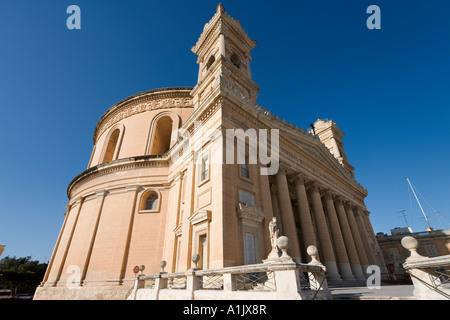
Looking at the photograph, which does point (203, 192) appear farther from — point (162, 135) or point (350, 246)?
point (350, 246)

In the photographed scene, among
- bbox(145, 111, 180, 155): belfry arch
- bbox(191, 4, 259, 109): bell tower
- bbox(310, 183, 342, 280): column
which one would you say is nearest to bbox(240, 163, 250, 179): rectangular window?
bbox(191, 4, 259, 109): bell tower

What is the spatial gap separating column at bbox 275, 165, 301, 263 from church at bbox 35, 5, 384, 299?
0.23ft

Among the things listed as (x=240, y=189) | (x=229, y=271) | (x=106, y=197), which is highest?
(x=106, y=197)

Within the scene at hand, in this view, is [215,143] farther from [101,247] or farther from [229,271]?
[101,247]

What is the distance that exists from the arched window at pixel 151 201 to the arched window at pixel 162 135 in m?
5.18

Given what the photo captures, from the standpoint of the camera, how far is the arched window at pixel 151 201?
61.4 ft

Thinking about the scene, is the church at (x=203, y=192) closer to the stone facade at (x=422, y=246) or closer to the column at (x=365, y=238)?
the column at (x=365, y=238)

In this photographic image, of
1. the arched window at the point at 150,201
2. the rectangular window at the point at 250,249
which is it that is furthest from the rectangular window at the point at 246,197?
the arched window at the point at 150,201

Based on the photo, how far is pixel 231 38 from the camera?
22.1 m

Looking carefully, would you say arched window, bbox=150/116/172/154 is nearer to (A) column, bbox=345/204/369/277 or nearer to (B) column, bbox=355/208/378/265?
(A) column, bbox=345/204/369/277

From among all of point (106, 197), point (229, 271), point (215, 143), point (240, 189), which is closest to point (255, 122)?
point (215, 143)

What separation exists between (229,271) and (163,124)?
20.7 m

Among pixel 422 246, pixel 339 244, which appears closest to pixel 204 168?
pixel 339 244

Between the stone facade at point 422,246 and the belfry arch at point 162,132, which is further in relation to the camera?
the stone facade at point 422,246
